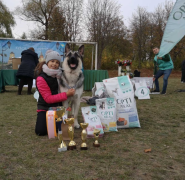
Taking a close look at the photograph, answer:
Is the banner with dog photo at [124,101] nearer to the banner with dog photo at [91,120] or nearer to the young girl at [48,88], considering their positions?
the banner with dog photo at [91,120]

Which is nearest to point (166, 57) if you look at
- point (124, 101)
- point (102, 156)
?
point (124, 101)

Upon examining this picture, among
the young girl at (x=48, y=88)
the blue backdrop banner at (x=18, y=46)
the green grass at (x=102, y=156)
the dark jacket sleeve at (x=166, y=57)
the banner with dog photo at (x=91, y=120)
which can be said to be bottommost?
the green grass at (x=102, y=156)

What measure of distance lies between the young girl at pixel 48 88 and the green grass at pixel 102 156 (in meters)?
0.24

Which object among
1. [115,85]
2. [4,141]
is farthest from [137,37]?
[4,141]

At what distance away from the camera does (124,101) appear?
10.1 ft

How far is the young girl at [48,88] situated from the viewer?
2.82 metres

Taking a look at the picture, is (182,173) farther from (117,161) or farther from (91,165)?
(91,165)

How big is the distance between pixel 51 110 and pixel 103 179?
136 centimetres

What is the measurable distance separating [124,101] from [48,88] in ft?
4.18

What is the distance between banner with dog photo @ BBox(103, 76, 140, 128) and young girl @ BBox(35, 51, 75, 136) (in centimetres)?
73

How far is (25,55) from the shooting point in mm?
6848

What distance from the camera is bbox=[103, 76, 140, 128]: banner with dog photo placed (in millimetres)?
3051

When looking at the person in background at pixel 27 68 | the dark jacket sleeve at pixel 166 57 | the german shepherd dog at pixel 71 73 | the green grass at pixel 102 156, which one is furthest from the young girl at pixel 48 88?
the dark jacket sleeve at pixel 166 57

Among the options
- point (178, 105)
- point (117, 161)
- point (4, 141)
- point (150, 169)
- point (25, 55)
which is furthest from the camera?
point (25, 55)
